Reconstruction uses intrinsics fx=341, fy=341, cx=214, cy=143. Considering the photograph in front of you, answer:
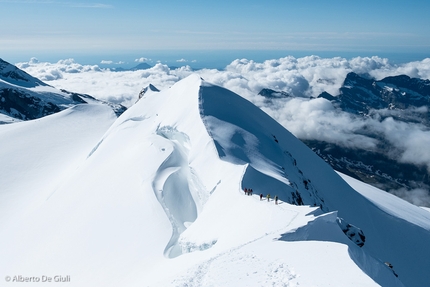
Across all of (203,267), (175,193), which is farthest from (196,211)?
(203,267)

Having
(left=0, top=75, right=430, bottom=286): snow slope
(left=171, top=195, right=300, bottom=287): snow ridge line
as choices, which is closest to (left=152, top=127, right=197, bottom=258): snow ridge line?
(left=0, top=75, right=430, bottom=286): snow slope

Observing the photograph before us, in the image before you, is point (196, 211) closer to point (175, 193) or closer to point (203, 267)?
point (175, 193)

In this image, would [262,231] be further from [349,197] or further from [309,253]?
[349,197]

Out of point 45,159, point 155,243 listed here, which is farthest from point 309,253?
point 45,159

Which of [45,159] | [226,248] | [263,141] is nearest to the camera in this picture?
[226,248]

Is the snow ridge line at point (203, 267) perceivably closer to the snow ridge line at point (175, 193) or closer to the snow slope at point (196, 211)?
the snow slope at point (196, 211)

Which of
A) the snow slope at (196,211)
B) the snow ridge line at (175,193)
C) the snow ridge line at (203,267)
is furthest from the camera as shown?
the snow ridge line at (175,193)

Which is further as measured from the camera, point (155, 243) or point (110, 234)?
point (110, 234)

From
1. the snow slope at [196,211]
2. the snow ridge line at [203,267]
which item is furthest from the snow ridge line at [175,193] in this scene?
the snow ridge line at [203,267]
